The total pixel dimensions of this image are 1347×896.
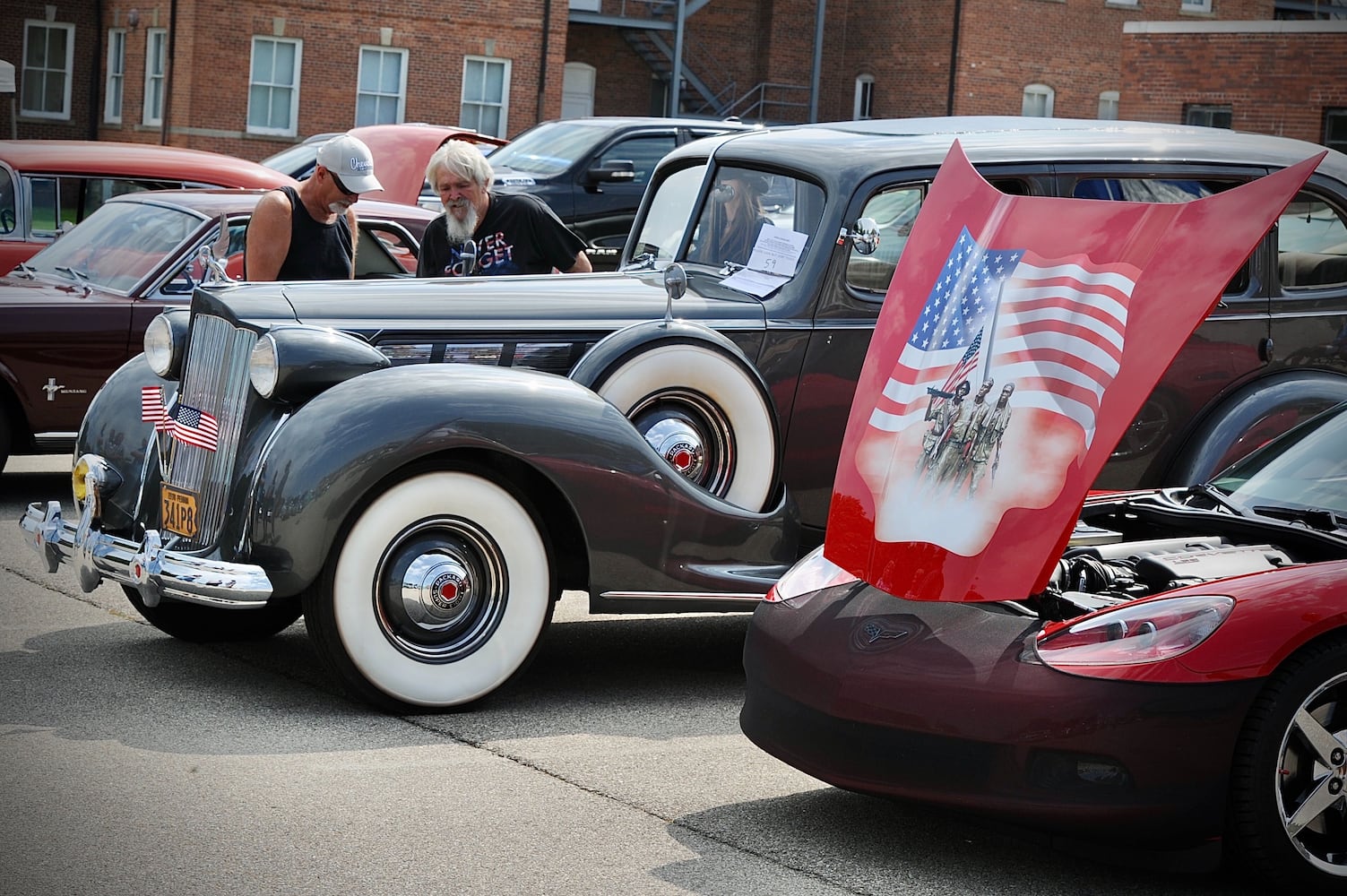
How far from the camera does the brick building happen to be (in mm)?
25016

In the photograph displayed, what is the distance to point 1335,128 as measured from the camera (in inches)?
961

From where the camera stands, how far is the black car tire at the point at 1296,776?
12.7 feet

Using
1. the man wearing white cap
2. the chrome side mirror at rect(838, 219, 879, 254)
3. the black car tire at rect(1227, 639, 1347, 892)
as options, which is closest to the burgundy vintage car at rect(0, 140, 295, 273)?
the man wearing white cap

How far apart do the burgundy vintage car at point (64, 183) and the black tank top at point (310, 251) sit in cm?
366

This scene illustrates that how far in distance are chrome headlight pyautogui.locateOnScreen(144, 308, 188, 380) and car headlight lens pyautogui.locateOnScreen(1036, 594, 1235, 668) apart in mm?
3604

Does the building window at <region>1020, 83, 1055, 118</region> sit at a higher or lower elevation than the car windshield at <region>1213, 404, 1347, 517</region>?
higher

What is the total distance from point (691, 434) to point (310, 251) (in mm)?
2330

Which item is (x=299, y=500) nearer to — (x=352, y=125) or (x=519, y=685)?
(x=519, y=685)

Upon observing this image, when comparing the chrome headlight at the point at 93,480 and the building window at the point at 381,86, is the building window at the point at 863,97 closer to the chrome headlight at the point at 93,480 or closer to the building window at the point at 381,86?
the building window at the point at 381,86

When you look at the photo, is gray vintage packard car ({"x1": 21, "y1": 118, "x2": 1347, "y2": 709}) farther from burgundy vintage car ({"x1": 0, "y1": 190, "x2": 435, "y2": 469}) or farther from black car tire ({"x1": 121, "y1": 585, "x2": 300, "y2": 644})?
A: burgundy vintage car ({"x1": 0, "y1": 190, "x2": 435, "y2": 469})

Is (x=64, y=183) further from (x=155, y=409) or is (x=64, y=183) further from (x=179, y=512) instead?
(x=179, y=512)

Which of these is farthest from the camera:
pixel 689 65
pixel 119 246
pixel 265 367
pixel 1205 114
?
pixel 689 65

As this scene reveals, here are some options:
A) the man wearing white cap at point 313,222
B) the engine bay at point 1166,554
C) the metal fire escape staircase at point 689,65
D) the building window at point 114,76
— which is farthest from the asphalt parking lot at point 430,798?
the metal fire escape staircase at point 689,65

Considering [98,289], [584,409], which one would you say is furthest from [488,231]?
[98,289]
